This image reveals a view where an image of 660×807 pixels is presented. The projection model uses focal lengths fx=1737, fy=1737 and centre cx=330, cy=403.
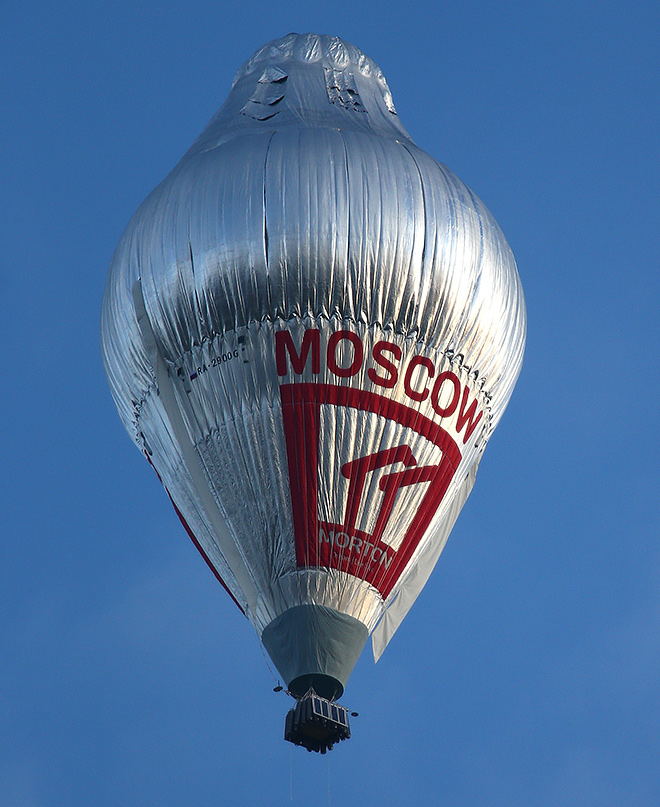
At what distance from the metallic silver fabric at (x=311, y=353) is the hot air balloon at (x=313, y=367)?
2 centimetres

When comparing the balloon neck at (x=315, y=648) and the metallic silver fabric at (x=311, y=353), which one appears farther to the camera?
the metallic silver fabric at (x=311, y=353)

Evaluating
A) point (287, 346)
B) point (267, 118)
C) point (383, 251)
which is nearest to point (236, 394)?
point (287, 346)

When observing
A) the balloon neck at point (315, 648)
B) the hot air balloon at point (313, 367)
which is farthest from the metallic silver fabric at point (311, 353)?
the balloon neck at point (315, 648)

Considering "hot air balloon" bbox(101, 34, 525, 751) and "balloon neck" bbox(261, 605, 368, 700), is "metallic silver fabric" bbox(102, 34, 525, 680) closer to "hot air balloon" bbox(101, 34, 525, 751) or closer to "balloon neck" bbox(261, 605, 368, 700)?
"hot air balloon" bbox(101, 34, 525, 751)

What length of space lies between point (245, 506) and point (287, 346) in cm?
204

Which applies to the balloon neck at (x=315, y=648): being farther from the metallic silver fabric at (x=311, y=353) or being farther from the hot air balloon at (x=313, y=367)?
the metallic silver fabric at (x=311, y=353)

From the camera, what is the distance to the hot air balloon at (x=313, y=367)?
69.5ft

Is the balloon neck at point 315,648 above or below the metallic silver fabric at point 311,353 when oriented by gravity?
below

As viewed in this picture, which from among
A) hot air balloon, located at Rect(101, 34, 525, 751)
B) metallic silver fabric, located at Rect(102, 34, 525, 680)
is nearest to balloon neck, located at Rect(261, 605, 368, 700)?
hot air balloon, located at Rect(101, 34, 525, 751)

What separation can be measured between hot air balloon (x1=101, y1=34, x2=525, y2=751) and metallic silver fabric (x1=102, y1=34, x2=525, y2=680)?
0.08 ft

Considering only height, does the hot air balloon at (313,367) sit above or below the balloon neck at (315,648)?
above

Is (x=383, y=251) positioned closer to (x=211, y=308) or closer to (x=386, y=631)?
(x=211, y=308)

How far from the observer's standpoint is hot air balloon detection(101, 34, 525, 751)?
2117cm

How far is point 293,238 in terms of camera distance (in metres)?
21.3
